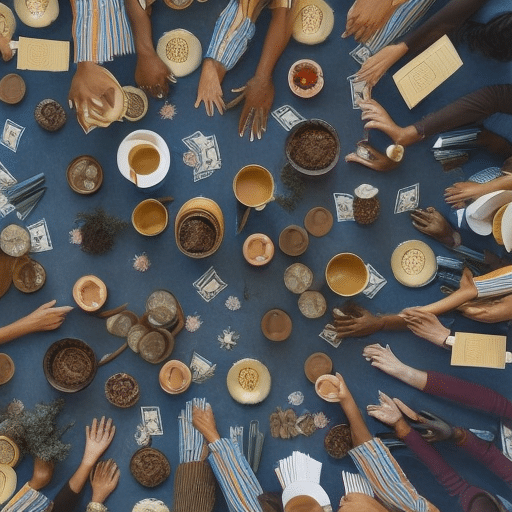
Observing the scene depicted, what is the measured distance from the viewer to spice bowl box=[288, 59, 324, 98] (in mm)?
4258

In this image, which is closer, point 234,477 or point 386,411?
point 234,477

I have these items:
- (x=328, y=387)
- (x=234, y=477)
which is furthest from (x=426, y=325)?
(x=234, y=477)

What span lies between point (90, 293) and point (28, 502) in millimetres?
1294

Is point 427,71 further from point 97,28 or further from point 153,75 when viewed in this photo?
point 97,28

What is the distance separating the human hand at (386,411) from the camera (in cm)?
406

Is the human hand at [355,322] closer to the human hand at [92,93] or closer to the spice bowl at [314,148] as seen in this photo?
the spice bowl at [314,148]

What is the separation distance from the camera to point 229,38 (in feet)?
13.7

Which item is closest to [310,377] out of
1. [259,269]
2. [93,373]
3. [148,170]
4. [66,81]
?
[259,269]

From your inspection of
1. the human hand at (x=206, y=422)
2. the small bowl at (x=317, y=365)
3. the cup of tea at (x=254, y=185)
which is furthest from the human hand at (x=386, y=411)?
the cup of tea at (x=254, y=185)

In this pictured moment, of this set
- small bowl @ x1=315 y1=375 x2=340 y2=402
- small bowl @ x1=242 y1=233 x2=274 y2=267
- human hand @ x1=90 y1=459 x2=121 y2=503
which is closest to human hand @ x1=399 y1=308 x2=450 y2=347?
small bowl @ x1=315 y1=375 x2=340 y2=402

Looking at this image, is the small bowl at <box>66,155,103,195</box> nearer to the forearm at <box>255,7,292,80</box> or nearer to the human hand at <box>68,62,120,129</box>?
the human hand at <box>68,62,120,129</box>

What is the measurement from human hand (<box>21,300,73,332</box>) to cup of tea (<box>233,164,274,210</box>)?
4.24 ft

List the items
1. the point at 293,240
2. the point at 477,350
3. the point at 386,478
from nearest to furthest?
1. the point at 386,478
2. the point at 477,350
3. the point at 293,240

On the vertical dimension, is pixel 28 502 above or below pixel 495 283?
below
